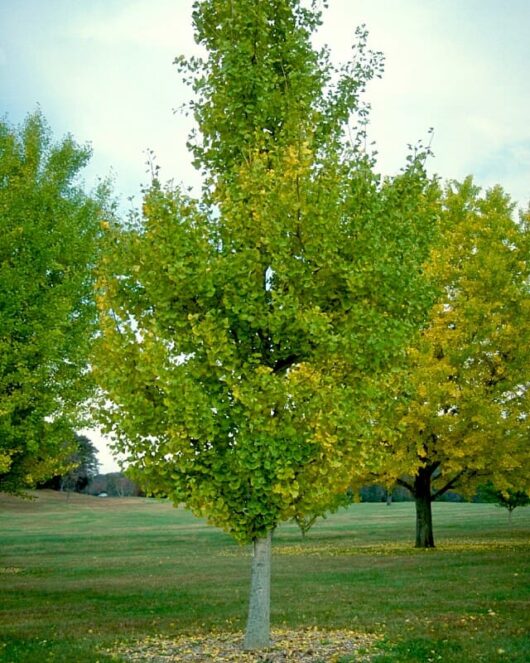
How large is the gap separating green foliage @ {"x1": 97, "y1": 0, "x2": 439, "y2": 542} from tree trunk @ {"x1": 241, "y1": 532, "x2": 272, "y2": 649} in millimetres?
483

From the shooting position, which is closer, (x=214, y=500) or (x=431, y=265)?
(x=214, y=500)

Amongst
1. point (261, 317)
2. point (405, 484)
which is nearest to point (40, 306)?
point (261, 317)

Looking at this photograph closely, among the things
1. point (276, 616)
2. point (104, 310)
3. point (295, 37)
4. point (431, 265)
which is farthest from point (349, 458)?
point (431, 265)

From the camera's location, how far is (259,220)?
9.64m

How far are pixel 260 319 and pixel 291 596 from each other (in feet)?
27.5

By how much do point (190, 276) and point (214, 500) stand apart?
2.86 meters

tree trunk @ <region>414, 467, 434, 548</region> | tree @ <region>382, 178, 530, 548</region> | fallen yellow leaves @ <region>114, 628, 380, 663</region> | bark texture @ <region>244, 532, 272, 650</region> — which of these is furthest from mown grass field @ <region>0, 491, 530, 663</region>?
tree @ <region>382, 178, 530, 548</region>

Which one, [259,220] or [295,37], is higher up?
[295,37]

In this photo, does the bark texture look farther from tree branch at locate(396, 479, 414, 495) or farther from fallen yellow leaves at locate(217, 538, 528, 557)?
tree branch at locate(396, 479, 414, 495)

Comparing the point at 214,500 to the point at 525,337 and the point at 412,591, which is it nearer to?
the point at 412,591

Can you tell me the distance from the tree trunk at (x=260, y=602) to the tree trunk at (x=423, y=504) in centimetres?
1679

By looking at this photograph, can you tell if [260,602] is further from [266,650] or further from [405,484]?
[405,484]

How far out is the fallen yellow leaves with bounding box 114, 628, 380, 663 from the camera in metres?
9.53

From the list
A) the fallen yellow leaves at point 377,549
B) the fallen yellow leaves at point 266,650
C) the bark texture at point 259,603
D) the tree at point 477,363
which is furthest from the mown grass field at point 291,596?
the tree at point 477,363
